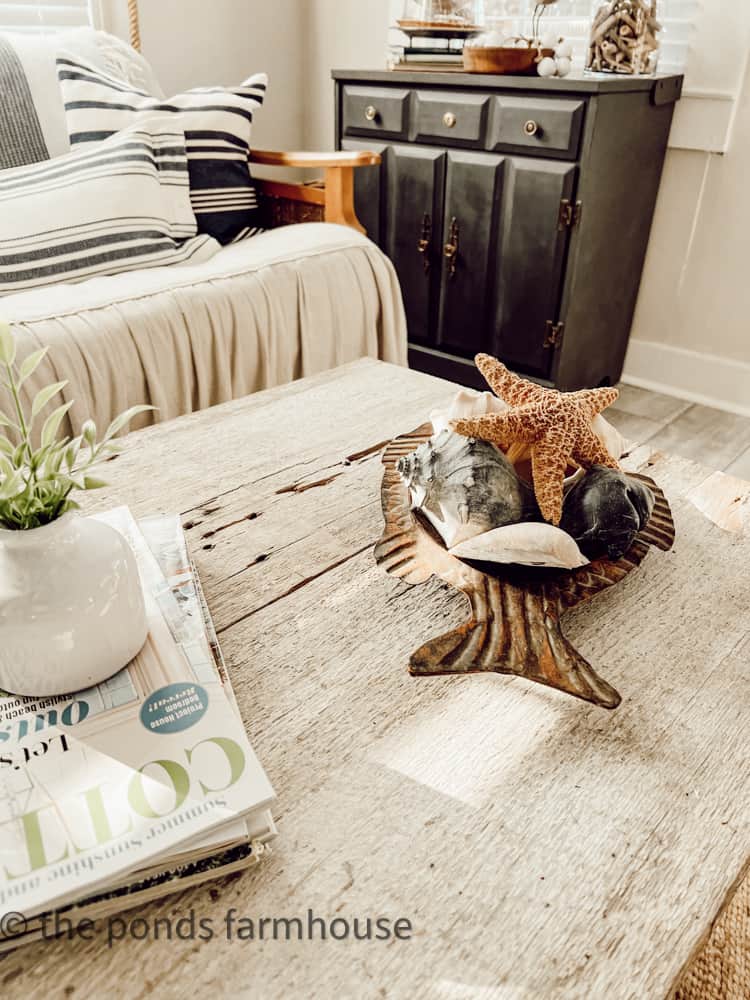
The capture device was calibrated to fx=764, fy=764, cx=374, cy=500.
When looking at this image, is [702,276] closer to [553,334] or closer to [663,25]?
[553,334]

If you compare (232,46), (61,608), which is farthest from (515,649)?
(232,46)

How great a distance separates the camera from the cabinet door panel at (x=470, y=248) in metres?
1.94

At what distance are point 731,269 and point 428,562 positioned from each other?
181cm

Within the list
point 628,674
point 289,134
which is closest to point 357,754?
point 628,674

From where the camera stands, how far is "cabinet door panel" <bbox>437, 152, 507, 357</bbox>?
194 centimetres

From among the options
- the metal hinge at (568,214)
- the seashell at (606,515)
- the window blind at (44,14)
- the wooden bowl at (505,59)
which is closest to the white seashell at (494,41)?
the wooden bowl at (505,59)

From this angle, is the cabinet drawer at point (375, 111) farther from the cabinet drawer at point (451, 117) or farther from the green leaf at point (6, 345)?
the green leaf at point (6, 345)

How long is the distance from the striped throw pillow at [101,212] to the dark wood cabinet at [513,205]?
0.67 m

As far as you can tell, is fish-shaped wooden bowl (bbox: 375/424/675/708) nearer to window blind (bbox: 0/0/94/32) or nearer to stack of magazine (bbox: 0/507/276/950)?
stack of magazine (bbox: 0/507/276/950)

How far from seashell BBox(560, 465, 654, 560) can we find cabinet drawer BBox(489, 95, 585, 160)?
4.44 feet

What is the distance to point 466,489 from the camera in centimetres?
65

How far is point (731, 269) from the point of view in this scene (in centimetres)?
207

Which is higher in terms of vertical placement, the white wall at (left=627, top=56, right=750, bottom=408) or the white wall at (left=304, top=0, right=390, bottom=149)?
the white wall at (left=304, top=0, right=390, bottom=149)

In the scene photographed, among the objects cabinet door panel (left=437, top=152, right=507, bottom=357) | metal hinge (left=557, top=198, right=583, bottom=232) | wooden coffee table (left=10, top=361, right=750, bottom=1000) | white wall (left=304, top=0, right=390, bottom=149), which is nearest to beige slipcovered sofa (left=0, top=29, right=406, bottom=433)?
cabinet door panel (left=437, top=152, right=507, bottom=357)
